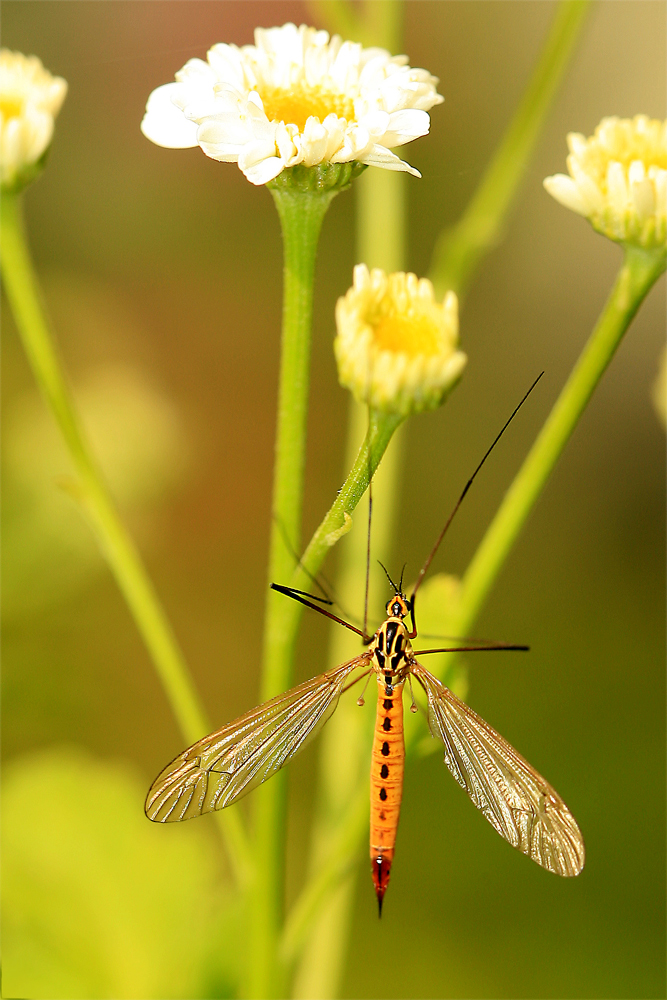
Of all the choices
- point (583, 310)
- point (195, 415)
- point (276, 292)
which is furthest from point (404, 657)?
point (583, 310)

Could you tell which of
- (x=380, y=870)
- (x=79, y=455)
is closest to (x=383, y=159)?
(x=79, y=455)

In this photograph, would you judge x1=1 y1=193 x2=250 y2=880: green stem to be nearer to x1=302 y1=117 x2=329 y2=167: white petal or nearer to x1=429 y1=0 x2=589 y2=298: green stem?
x1=302 y1=117 x2=329 y2=167: white petal

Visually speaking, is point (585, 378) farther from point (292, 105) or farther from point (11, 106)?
point (11, 106)

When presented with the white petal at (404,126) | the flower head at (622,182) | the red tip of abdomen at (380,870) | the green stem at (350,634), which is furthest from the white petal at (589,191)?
the red tip of abdomen at (380,870)

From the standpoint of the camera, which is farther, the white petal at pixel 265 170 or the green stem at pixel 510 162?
the green stem at pixel 510 162

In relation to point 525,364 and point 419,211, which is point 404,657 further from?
point 419,211

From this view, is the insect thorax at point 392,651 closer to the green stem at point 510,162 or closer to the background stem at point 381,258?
the background stem at point 381,258
